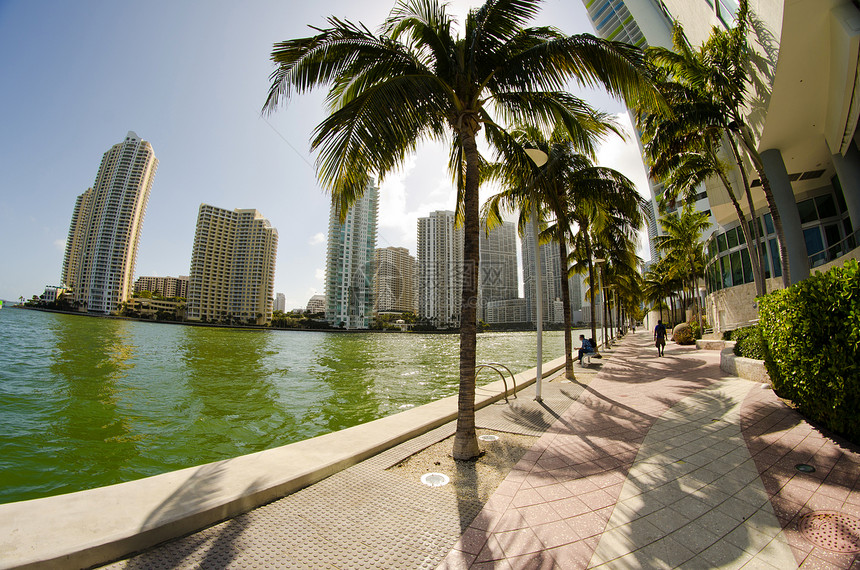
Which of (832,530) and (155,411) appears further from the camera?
(155,411)

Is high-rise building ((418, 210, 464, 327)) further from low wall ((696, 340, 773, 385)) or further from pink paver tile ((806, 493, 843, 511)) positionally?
pink paver tile ((806, 493, 843, 511))

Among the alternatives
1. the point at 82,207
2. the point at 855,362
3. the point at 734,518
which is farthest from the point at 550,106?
the point at 82,207

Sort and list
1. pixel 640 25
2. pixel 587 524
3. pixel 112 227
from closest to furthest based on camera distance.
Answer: pixel 587 524, pixel 640 25, pixel 112 227

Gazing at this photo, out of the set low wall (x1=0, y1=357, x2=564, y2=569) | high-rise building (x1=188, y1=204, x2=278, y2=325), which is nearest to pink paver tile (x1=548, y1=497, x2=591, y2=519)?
low wall (x1=0, y1=357, x2=564, y2=569)

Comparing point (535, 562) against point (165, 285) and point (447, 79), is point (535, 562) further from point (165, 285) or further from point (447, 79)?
point (165, 285)

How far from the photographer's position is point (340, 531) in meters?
2.82

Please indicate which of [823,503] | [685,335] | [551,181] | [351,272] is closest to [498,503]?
[823,503]

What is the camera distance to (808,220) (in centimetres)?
1850

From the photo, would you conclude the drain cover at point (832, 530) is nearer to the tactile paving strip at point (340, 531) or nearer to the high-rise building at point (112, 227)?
the tactile paving strip at point (340, 531)

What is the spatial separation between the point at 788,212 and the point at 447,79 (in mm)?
16427

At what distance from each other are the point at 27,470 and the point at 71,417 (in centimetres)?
399

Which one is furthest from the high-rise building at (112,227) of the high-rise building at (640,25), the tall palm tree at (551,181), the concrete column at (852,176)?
the concrete column at (852,176)

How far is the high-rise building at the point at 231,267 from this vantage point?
90.6 m

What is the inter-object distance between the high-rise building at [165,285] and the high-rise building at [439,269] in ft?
308
